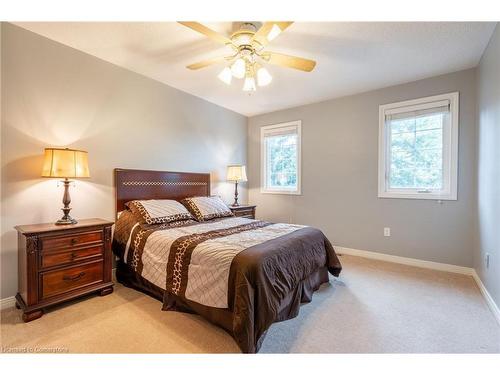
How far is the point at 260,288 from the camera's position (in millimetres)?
1514

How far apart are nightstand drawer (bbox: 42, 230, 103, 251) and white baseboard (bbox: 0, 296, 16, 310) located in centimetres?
65

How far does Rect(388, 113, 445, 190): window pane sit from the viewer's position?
301 centimetres

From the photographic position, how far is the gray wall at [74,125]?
6.74ft

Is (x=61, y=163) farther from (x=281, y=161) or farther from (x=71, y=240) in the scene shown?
(x=281, y=161)

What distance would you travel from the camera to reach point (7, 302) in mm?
2027

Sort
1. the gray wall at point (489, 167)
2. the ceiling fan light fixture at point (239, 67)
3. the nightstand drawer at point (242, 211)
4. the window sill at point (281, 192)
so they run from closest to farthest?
1. the ceiling fan light fixture at point (239, 67)
2. the gray wall at point (489, 167)
3. the nightstand drawer at point (242, 211)
4. the window sill at point (281, 192)

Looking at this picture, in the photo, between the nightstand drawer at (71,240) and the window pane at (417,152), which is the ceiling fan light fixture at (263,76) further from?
the window pane at (417,152)

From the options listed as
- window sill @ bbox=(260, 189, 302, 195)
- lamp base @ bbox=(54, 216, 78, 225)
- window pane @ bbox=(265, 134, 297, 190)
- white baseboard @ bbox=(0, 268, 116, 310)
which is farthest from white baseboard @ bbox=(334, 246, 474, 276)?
white baseboard @ bbox=(0, 268, 116, 310)

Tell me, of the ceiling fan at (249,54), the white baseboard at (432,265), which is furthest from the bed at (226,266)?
the ceiling fan at (249,54)

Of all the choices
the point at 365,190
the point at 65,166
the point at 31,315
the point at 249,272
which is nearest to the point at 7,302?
the point at 31,315

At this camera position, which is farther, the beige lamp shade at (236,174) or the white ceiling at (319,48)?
the beige lamp shade at (236,174)

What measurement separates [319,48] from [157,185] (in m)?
2.52

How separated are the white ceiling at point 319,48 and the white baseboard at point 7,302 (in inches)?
95.2
